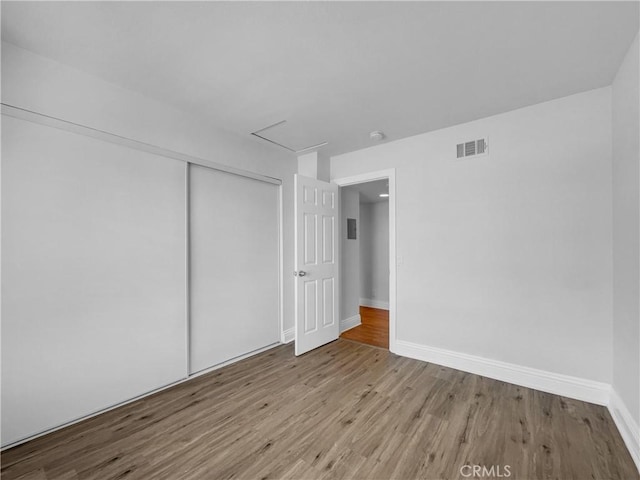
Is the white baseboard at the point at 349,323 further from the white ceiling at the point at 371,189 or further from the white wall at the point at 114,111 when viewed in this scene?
the white wall at the point at 114,111

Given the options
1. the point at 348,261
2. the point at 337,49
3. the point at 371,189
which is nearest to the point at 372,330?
the point at 348,261

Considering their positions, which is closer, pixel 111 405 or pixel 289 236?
pixel 111 405

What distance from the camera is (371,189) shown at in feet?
15.5

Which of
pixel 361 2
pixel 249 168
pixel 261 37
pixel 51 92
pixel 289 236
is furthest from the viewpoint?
pixel 289 236

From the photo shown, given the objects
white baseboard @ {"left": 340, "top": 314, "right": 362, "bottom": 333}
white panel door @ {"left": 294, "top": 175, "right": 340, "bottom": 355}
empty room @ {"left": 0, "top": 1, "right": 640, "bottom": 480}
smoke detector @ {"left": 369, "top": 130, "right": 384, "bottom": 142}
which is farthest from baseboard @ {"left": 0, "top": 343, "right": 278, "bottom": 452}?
smoke detector @ {"left": 369, "top": 130, "right": 384, "bottom": 142}

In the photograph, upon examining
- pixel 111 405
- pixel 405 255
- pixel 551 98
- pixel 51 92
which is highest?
pixel 551 98

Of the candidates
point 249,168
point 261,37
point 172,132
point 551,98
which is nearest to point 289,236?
point 249,168

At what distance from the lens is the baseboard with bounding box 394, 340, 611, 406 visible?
7.34 feet

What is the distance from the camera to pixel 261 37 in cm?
171

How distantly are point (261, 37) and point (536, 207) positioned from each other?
2.58m

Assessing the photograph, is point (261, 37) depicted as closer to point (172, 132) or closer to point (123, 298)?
point (172, 132)

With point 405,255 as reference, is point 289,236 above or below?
above

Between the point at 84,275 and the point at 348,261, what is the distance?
10.6 feet

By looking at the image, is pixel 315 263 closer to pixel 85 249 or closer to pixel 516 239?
pixel 516 239
